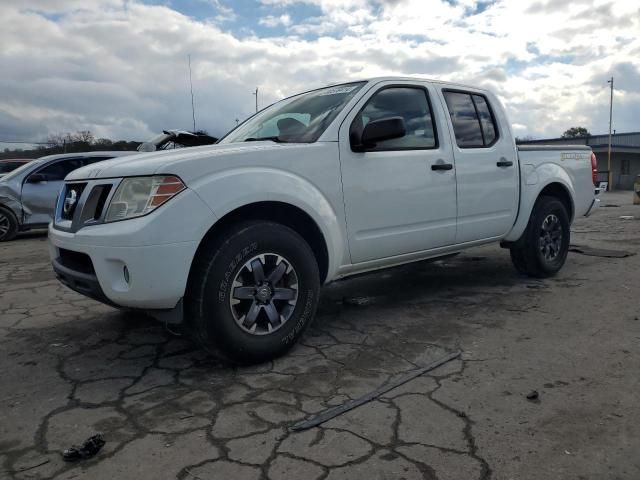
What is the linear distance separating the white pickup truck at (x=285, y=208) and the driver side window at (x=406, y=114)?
0.5 inches

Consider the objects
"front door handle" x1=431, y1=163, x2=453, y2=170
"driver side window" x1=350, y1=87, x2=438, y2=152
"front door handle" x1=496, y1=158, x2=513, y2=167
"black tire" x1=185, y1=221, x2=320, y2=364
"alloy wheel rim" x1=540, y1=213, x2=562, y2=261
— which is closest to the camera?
"black tire" x1=185, y1=221, x2=320, y2=364

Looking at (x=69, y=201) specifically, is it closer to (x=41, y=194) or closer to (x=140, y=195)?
(x=140, y=195)

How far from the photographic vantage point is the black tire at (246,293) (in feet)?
9.63

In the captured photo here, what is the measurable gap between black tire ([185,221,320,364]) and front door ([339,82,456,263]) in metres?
0.55

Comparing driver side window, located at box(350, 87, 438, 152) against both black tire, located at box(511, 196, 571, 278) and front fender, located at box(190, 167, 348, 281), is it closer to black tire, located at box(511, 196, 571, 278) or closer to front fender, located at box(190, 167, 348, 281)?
front fender, located at box(190, 167, 348, 281)

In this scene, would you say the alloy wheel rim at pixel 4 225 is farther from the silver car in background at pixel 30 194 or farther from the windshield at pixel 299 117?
the windshield at pixel 299 117

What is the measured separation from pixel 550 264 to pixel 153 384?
13.8ft

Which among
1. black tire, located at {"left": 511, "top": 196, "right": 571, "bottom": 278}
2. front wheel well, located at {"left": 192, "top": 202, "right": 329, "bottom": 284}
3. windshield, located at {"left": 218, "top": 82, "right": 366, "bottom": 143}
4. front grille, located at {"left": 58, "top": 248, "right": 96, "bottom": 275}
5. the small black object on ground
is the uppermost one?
windshield, located at {"left": 218, "top": 82, "right": 366, "bottom": 143}

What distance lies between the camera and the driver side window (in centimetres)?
384

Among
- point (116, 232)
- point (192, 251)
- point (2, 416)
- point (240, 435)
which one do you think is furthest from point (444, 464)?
point (2, 416)

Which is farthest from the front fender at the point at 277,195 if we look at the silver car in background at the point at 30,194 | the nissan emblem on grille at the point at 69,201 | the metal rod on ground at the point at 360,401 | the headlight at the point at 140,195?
the silver car in background at the point at 30,194

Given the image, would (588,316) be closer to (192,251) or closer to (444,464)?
(444,464)

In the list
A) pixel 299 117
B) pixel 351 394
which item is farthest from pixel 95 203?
pixel 351 394

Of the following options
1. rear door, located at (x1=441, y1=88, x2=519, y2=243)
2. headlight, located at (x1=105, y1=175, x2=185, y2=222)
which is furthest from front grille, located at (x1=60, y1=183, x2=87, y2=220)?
rear door, located at (x1=441, y1=88, x2=519, y2=243)
